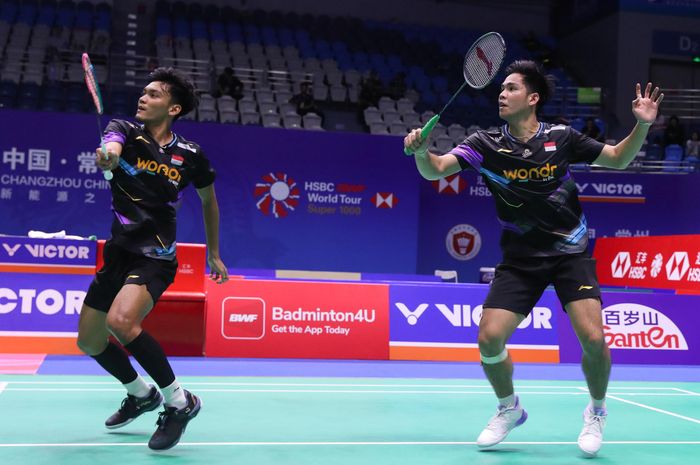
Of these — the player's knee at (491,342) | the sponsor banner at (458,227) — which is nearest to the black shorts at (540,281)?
the player's knee at (491,342)

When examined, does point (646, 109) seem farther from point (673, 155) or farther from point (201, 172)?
point (673, 155)

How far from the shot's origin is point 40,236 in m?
7.31

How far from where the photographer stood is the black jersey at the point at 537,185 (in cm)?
389

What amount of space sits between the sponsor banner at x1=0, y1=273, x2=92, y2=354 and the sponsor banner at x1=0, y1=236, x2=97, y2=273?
0.12 meters

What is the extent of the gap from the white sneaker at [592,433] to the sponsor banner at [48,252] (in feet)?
15.6

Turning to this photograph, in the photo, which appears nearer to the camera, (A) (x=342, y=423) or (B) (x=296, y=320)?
(A) (x=342, y=423)

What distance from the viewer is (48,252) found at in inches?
277

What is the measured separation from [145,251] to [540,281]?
6.21ft

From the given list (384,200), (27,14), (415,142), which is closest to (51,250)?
(415,142)

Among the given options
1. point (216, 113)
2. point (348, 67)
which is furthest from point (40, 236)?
point (348, 67)

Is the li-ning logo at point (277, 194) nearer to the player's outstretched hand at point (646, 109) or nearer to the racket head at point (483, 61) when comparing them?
the racket head at point (483, 61)

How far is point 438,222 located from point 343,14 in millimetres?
7518

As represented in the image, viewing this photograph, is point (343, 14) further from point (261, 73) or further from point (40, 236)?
point (40, 236)

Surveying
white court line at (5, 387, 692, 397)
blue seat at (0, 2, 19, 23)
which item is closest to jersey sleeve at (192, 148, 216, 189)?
white court line at (5, 387, 692, 397)
